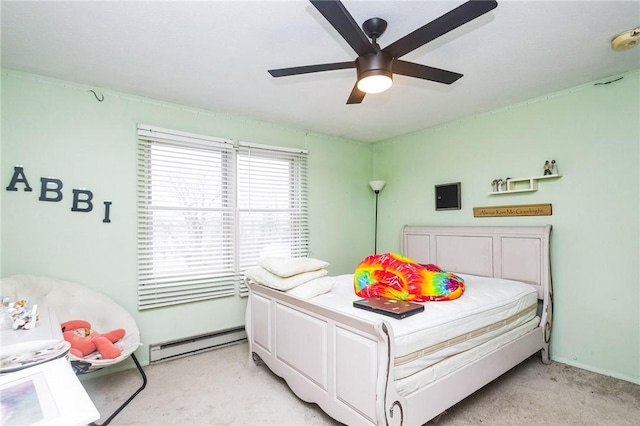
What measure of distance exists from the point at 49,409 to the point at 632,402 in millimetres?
3366

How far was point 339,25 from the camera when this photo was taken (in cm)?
146

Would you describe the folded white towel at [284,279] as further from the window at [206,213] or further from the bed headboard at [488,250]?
the bed headboard at [488,250]

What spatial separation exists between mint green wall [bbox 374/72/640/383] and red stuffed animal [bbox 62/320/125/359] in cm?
356

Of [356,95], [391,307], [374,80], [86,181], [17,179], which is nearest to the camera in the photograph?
[374,80]

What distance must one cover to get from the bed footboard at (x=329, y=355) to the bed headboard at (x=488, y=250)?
2.07 metres

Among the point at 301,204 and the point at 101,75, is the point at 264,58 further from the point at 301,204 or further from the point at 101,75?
the point at 301,204

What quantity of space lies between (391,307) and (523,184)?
221 cm

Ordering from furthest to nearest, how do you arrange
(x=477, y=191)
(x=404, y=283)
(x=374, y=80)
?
(x=477, y=191) < (x=404, y=283) < (x=374, y=80)

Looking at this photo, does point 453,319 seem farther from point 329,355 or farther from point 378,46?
point 378,46

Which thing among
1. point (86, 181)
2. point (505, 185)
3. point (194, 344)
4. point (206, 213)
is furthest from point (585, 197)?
point (86, 181)

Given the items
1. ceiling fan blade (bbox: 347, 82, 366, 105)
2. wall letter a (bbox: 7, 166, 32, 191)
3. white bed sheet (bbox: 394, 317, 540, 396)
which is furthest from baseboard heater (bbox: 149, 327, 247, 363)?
ceiling fan blade (bbox: 347, 82, 366, 105)

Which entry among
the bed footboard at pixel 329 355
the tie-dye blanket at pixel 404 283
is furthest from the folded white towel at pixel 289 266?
the tie-dye blanket at pixel 404 283

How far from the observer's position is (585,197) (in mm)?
2773

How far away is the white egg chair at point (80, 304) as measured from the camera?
229 cm
